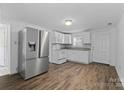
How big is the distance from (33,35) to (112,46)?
392 cm

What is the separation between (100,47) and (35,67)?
387 cm

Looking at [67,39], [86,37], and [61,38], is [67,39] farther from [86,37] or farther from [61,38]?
[86,37]

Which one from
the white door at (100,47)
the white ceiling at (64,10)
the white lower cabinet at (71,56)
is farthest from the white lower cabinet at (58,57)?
the white ceiling at (64,10)

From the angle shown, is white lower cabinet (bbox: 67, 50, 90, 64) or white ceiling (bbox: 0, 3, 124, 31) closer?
white ceiling (bbox: 0, 3, 124, 31)

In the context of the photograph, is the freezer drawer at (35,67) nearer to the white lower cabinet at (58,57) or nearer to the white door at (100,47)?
the white lower cabinet at (58,57)

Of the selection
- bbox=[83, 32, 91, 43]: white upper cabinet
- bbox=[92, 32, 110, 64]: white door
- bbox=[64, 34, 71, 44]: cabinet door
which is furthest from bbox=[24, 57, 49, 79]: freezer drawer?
bbox=[92, 32, 110, 64]: white door

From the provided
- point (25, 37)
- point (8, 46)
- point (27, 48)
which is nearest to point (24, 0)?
point (25, 37)

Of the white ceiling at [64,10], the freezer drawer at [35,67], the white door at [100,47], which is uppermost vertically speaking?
the white ceiling at [64,10]

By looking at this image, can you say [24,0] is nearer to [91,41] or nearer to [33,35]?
[33,35]

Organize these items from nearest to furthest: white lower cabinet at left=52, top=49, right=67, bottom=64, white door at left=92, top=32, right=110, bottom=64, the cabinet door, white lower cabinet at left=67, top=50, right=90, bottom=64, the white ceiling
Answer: the white ceiling < white door at left=92, top=32, right=110, bottom=64 < white lower cabinet at left=52, top=49, right=67, bottom=64 < white lower cabinet at left=67, top=50, right=90, bottom=64 < the cabinet door

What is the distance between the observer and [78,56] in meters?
5.79

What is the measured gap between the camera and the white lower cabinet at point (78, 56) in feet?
17.9

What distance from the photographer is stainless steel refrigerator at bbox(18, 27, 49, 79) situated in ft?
9.86

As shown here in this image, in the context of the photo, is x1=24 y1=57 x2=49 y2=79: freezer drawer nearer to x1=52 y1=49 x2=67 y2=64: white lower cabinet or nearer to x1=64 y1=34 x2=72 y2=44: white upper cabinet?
x1=52 y1=49 x2=67 y2=64: white lower cabinet
